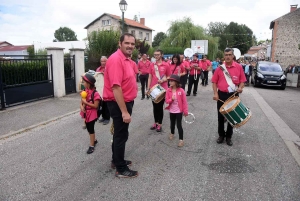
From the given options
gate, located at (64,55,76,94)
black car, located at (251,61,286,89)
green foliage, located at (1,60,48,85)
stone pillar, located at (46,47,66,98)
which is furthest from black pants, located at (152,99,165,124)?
black car, located at (251,61,286,89)

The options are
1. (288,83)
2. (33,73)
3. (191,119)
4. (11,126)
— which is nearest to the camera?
(11,126)

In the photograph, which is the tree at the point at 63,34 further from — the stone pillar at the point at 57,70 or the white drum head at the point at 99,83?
the white drum head at the point at 99,83

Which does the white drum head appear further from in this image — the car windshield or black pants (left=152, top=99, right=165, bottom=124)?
the car windshield

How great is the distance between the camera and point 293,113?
8492mm

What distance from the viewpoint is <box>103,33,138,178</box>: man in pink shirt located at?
3.20 m

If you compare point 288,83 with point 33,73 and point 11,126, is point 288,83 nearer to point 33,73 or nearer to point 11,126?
point 33,73

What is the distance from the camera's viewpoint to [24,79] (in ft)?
29.1

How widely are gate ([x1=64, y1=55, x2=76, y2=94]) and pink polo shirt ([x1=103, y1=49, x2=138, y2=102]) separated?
832 cm

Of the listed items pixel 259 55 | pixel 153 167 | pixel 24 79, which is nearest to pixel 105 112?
pixel 153 167

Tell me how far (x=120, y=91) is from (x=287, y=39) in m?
34.6

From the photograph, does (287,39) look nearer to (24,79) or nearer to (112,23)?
(112,23)

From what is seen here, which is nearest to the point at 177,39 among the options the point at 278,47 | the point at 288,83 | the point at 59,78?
the point at 278,47

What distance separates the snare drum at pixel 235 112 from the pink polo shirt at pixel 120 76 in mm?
2052

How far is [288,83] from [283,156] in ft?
54.9
